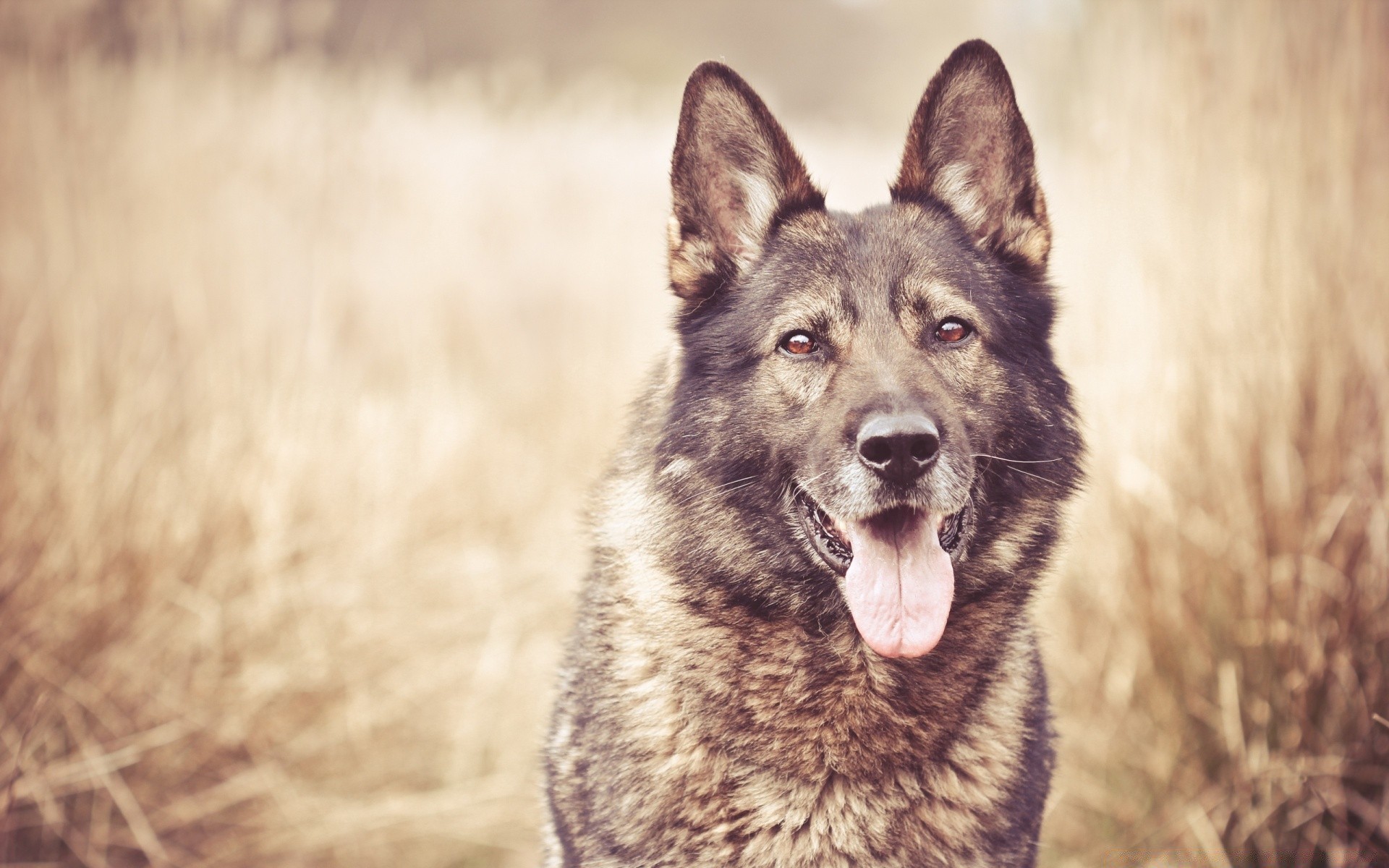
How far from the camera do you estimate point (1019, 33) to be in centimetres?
446

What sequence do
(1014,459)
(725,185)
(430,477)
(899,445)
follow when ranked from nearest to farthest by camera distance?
(899,445) < (1014,459) < (725,185) < (430,477)

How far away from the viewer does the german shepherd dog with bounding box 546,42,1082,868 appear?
76.9 inches

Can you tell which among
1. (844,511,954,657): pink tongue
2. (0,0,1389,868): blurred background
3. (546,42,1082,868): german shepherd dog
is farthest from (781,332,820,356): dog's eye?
(0,0,1389,868): blurred background

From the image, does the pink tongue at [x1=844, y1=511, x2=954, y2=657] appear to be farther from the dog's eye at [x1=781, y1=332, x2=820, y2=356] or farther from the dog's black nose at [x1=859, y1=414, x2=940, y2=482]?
the dog's eye at [x1=781, y1=332, x2=820, y2=356]

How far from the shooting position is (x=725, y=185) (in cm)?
235

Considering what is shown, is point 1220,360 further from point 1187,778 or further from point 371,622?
point 371,622

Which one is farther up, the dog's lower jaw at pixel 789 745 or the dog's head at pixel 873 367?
the dog's head at pixel 873 367

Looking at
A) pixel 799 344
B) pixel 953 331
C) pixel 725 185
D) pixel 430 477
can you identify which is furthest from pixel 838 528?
pixel 430 477

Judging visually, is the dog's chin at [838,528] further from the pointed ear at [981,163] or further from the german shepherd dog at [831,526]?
the pointed ear at [981,163]

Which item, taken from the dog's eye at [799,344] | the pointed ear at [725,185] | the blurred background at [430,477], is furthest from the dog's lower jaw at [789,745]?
the blurred background at [430,477]

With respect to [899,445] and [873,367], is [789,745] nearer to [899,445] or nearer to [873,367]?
[899,445]

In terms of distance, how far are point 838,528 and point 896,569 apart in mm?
151

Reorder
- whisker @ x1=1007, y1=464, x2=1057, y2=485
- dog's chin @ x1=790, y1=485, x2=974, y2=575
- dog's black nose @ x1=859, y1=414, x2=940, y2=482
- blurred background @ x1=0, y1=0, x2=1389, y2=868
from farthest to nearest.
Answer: blurred background @ x1=0, y1=0, x2=1389, y2=868 < whisker @ x1=1007, y1=464, x2=1057, y2=485 < dog's chin @ x1=790, y1=485, x2=974, y2=575 < dog's black nose @ x1=859, y1=414, x2=940, y2=482

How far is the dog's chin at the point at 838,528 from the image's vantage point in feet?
6.63
